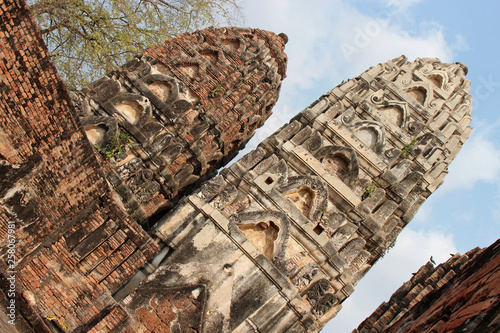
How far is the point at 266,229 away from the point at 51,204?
4398mm

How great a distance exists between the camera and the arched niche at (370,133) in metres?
11.6

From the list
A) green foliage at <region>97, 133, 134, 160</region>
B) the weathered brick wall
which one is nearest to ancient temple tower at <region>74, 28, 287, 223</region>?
green foliage at <region>97, 133, 134, 160</region>

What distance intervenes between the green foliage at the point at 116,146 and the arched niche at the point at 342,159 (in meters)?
4.81

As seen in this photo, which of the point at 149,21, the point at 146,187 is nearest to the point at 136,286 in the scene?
the point at 146,187

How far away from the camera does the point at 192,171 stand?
12695 mm

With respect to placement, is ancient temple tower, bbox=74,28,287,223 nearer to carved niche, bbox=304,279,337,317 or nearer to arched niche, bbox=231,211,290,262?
arched niche, bbox=231,211,290,262

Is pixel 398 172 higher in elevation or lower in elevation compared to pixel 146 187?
lower

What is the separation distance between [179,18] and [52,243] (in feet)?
34.0

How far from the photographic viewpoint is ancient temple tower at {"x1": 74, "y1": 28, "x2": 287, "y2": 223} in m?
11.0

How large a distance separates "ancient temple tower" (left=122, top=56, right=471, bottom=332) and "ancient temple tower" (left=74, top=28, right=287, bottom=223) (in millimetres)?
2294

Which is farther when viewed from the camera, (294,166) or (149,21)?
(149,21)

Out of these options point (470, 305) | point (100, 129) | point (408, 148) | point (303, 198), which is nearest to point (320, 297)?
point (303, 198)

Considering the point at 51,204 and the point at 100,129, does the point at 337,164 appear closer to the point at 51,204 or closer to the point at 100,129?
the point at 100,129

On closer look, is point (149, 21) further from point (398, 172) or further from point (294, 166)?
point (398, 172)
